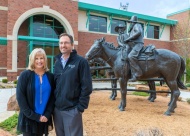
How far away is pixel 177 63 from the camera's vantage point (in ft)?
18.3

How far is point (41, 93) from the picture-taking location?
2639 millimetres

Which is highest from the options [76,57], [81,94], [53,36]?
[53,36]

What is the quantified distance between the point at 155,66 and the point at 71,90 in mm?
3687

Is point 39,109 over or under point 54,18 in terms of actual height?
under

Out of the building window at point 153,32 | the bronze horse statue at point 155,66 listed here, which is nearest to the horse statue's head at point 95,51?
the bronze horse statue at point 155,66

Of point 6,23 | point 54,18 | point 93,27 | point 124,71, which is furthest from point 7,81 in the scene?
point 124,71

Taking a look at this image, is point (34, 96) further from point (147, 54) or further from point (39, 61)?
point (147, 54)

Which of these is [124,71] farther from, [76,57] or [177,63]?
[76,57]

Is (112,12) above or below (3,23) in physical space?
above

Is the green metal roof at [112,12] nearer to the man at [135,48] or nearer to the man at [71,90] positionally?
the man at [135,48]

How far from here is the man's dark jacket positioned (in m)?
2.64

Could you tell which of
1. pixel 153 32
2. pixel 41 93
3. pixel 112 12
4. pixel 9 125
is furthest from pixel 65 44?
pixel 153 32

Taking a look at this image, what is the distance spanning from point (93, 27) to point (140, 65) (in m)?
19.5

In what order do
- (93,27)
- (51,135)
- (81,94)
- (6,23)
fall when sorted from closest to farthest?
(81,94) < (51,135) < (6,23) < (93,27)
